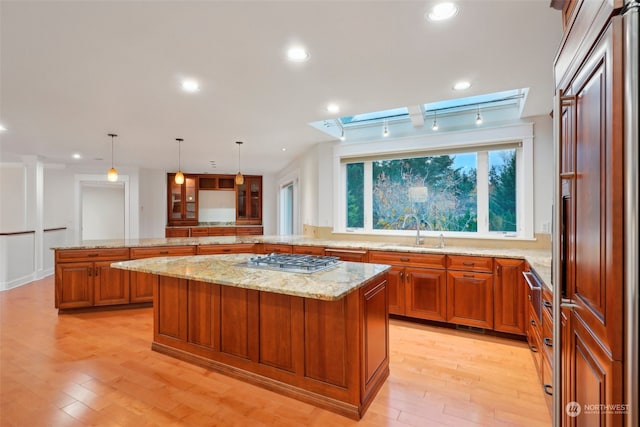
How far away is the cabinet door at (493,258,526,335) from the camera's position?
294 centimetres

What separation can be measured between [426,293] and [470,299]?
1.43 feet

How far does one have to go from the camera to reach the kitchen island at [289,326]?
193 centimetres

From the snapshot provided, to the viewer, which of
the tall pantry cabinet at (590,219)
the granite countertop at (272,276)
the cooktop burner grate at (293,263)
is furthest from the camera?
the cooktop burner grate at (293,263)

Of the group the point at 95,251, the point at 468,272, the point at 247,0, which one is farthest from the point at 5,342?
the point at 468,272

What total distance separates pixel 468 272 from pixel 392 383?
4.89 feet

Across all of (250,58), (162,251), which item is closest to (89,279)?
(162,251)

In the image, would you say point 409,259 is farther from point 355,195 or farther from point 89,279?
point 89,279

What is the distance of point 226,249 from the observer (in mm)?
4629

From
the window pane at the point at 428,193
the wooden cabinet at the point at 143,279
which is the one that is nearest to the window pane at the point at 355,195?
the window pane at the point at 428,193

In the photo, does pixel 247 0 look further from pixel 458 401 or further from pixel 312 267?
pixel 458 401

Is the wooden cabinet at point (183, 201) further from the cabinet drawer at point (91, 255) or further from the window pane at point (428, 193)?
the window pane at point (428, 193)

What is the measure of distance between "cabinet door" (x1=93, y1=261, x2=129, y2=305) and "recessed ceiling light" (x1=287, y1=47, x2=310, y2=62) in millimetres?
3528

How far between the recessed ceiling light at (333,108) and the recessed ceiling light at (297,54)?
0.93 meters

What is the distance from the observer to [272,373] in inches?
87.1
